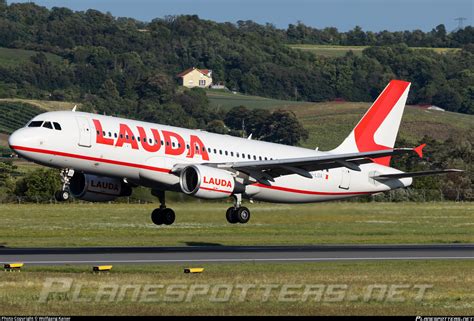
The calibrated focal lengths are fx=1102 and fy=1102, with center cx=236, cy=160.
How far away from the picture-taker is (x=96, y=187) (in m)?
50.6

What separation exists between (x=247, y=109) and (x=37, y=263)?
154 metres

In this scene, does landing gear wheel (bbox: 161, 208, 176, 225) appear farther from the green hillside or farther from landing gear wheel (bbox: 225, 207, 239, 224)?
the green hillside

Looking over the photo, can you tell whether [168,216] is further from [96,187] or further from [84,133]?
[84,133]

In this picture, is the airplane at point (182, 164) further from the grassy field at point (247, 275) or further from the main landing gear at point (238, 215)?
the grassy field at point (247, 275)

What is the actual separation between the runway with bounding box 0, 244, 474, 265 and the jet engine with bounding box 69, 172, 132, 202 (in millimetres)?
3944

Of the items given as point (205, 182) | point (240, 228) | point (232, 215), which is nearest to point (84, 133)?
point (205, 182)

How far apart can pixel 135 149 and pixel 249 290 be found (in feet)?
56.8

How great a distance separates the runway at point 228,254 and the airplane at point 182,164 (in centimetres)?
287

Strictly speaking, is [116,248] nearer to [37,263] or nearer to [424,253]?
[37,263]

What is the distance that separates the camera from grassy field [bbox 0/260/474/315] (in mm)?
27812

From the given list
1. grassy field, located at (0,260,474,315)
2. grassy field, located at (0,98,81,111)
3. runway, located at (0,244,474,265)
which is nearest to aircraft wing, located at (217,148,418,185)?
runway, located at (0,244,474,265)

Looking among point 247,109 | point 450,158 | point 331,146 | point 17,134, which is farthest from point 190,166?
point 247,109

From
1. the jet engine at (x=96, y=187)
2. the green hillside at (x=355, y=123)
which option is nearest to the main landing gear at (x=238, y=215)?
the jet engine at (x=96, y=187)

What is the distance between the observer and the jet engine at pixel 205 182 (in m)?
47.9
